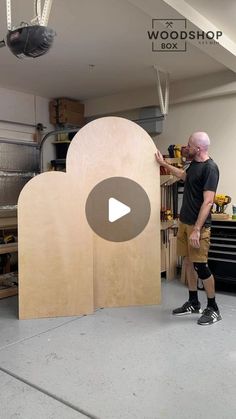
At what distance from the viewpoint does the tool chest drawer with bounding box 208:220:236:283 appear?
3.79 metres

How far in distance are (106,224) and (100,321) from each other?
912 millimetres

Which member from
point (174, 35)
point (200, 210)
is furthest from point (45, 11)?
point (200, 210)

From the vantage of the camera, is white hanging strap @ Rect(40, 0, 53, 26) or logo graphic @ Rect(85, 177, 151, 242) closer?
white hanging strap @ Rect(40, 0, 53, 26)

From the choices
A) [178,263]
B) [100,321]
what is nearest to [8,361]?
[100,321]

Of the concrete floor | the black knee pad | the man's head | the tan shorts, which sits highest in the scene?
the man's head

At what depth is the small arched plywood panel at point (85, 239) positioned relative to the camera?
3105 mm

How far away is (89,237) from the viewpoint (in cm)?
321

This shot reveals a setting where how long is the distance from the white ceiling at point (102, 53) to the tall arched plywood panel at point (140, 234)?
869 mm

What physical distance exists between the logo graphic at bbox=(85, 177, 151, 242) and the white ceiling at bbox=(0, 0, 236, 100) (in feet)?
4.69

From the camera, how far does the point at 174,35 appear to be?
3227mm

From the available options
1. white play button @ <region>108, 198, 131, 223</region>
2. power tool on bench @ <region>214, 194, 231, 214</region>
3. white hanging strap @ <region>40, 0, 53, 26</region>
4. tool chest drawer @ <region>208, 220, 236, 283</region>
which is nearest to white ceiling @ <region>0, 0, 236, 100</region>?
white hanging strap @ <region>40, 0, 53, 26</region>

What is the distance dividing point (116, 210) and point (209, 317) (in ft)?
4.28

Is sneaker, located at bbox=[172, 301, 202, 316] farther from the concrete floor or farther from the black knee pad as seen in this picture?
the black knee pad

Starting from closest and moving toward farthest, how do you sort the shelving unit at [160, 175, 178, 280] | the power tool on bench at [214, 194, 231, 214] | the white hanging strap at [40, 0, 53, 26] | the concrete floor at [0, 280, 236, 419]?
the concrete floor at [0, 280, 236, 419] → the white hanging strap at [40, 0, 53, 26] → the power tool on bench at [214, 194, 231, 214] → the shelving unit at [160, 175, 178, 280]
